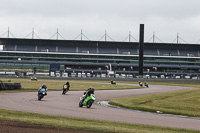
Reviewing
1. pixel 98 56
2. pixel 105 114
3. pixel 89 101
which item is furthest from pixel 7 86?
pixel 98 56

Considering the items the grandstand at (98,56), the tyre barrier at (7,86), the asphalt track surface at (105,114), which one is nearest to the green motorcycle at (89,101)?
the asphalt track surface at (105,114)

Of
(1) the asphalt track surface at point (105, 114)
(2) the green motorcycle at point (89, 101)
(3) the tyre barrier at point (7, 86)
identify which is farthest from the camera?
(3) the tyre barrier at point (7, 86)

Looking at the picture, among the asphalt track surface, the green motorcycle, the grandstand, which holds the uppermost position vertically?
the grandstand

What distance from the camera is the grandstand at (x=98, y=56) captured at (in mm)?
136125

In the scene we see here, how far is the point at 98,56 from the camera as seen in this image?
140m

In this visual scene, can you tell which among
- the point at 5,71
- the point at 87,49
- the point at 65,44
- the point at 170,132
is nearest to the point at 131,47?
the point at 87,49

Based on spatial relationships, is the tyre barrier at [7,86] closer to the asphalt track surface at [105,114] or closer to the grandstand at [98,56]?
the asphalt track surface at [105,114]

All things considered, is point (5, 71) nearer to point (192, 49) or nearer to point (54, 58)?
point (54, 58)

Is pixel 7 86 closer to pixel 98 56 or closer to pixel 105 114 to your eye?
pixel 105 114

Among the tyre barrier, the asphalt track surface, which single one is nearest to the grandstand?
the tyre barrier

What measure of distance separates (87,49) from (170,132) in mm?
133473

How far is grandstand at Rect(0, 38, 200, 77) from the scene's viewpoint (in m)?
136

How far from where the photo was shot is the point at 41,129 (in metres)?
11.2

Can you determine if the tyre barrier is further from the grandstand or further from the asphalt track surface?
the grandstand
